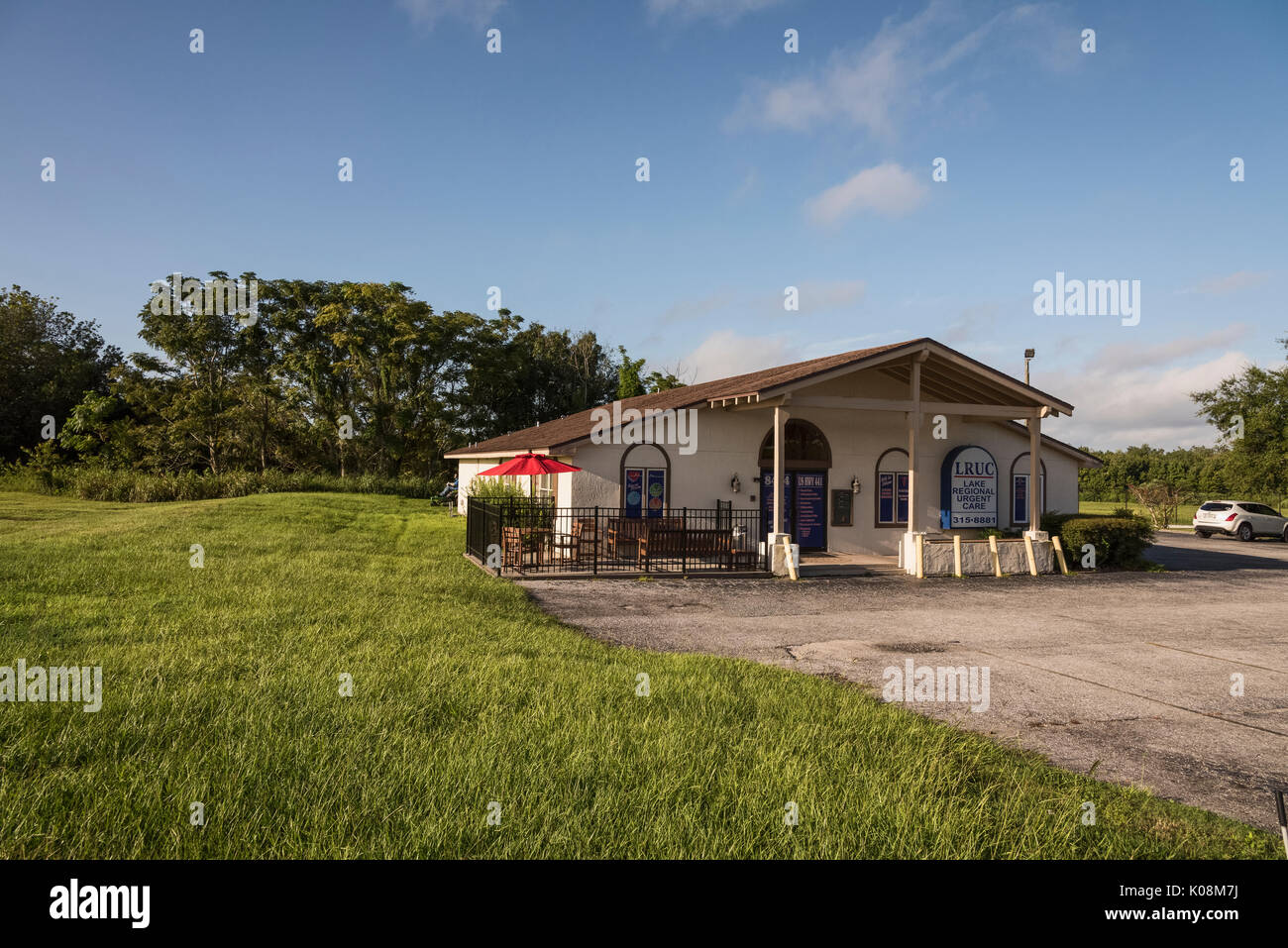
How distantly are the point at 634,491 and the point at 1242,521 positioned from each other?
30.3 meters

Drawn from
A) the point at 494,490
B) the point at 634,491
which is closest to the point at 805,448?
the point at 634,491

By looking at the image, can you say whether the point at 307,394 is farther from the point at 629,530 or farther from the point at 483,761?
the point at 483,761

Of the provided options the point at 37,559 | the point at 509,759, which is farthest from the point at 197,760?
the point at 37,559

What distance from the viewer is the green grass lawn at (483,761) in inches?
144

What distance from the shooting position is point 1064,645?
10.0 m

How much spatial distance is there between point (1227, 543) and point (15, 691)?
1492 inches

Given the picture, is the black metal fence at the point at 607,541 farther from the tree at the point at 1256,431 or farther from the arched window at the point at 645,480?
the tree at the point at 1256,431

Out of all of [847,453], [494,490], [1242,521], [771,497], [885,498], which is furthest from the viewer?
[1242,521]

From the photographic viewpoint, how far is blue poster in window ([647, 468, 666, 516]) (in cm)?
1886

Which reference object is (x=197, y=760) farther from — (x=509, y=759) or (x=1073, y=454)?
(x=1073, y=454)

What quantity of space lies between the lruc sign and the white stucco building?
0.13 ft
